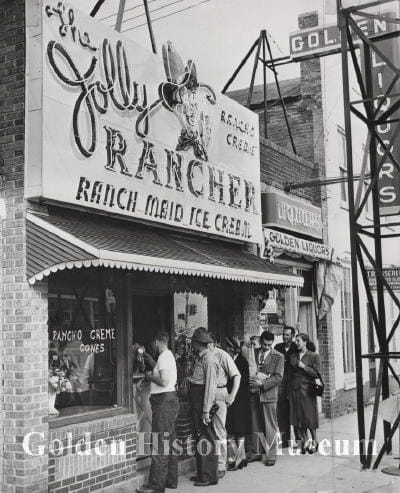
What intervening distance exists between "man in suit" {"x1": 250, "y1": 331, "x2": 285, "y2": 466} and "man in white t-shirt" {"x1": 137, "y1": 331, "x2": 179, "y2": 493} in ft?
5.80

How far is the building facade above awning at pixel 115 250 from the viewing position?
580cm

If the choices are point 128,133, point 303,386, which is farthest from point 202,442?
point 128,133

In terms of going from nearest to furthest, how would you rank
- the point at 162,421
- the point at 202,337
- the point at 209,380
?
the point at 162,421, the point at 209,380, the point at 202,337

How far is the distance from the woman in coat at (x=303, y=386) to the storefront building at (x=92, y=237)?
1.19m

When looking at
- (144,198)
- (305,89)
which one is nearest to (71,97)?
(144,198)

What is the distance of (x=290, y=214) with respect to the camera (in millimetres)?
11414

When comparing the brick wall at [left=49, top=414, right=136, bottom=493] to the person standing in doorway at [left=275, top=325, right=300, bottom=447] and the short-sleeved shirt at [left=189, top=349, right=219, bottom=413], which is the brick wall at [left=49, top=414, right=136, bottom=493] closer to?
the short-sleeved shirt at [left=189, top=349, right=219, bottom=413]

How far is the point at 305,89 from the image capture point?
13758mm

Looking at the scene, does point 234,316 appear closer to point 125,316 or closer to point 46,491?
point 125,316

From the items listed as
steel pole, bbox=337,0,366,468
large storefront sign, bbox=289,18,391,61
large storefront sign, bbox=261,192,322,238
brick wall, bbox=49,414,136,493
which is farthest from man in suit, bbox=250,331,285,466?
large storefront sign, bbox=289,18,391,61

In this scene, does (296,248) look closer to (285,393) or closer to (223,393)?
(285,393)

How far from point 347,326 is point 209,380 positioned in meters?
7.39

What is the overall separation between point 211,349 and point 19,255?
2.79m

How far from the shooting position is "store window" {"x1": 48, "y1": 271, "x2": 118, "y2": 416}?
6.61 meters
